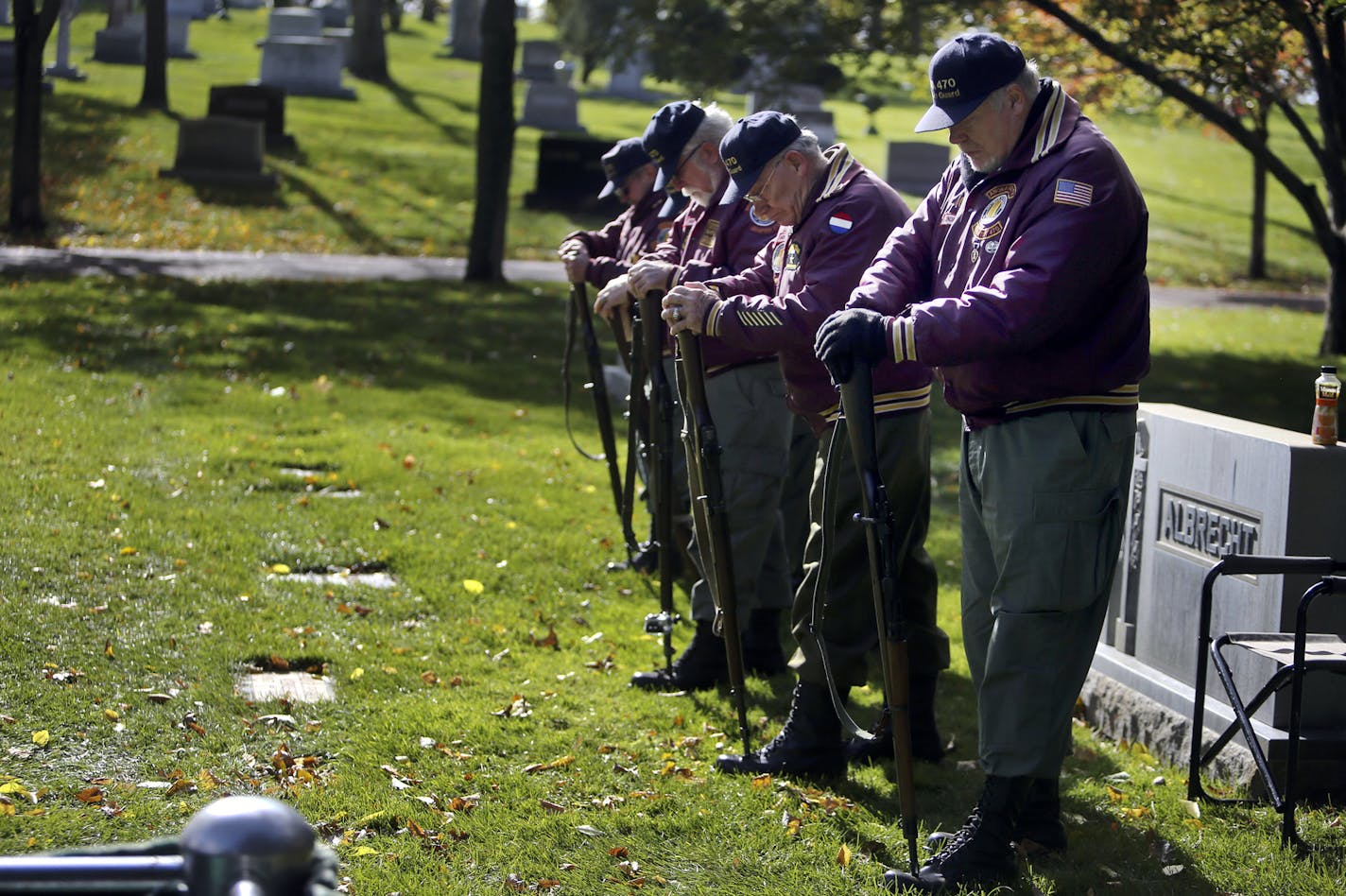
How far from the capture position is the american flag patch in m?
4.12

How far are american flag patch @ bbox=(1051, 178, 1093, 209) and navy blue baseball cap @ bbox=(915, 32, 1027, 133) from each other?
35 centimetres

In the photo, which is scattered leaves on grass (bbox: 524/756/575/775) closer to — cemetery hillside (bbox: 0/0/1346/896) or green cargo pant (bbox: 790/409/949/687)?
cemetery hillside (bbox: 0/0/1346/896)

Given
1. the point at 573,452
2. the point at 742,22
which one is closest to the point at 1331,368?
the point at 573,452

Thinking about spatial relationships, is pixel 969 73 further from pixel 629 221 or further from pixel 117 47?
pixel 117 47

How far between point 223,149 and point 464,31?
2825 centimetres

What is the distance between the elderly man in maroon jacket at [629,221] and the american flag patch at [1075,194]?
132 inches

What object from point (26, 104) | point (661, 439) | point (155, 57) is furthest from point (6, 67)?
point (661, 439)

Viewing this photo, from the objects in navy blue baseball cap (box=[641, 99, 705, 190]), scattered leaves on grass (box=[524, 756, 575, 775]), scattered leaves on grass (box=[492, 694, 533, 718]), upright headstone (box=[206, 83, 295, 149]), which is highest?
upright headstone (box=[206, 83, 295, 149])

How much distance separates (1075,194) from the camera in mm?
4129

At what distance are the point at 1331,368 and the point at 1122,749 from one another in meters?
1.69

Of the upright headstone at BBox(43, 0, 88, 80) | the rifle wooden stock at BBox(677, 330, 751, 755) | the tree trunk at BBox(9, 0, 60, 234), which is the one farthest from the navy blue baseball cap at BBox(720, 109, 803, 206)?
the upright headstone at BBox(43, 0, 88, 80)

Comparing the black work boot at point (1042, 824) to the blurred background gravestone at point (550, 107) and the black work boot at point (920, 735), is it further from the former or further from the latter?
the blurred background gravestone at point (550, 107)

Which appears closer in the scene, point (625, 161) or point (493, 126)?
point (625, 161)

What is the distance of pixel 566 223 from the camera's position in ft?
76.2
